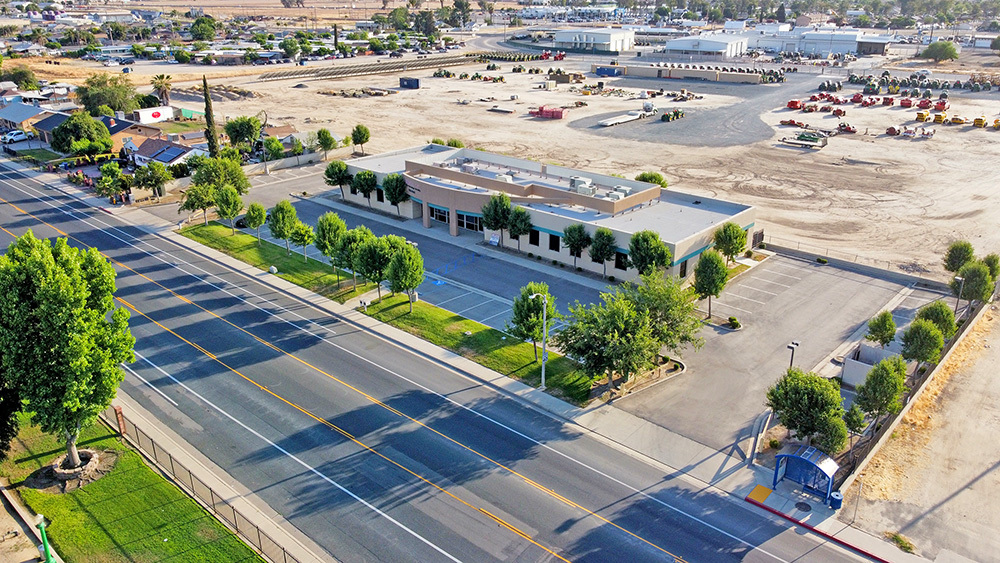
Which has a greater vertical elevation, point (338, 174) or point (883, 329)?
point (338, 174)

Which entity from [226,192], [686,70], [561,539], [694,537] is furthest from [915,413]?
[686,70]

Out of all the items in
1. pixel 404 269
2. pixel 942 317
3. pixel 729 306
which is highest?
pixel 404 269

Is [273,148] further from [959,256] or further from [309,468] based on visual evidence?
[959,256]

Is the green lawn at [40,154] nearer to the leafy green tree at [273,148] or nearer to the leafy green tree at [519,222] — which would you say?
the leafy green tree at [273,148]

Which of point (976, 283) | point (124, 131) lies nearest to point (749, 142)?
point (976, 283)

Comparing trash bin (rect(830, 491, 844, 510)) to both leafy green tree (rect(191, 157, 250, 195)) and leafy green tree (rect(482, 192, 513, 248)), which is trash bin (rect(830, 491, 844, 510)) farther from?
leafy green tree (rect(191, 157, 250, 195))

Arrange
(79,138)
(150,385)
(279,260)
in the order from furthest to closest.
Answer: (79,138) → (279,260) → (150,385)

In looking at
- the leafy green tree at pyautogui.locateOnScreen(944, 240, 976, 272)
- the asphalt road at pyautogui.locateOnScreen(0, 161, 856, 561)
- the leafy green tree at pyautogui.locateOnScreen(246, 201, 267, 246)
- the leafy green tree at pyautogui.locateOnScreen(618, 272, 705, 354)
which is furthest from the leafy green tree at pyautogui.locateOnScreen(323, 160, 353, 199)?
the leafy green tree at pyautogui.locateOnScreen(944, 240, 976, 272)
